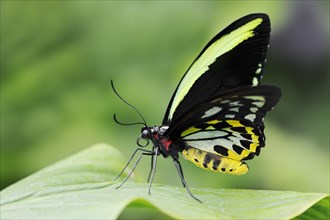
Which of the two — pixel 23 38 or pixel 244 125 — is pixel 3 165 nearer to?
pixel 23 38

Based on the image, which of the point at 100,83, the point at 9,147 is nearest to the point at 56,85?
the point at 100,83

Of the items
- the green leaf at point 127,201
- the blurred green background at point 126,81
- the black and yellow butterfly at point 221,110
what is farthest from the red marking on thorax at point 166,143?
the blurred green background at point 126,81

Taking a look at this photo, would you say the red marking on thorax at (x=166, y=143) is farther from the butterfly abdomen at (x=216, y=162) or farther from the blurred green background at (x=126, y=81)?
the blurred green background at (x=126, y=81)

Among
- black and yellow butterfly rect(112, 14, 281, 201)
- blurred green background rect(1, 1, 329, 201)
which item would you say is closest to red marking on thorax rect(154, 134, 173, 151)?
black and yellow butterfly rect(112, 14, 281, 201)

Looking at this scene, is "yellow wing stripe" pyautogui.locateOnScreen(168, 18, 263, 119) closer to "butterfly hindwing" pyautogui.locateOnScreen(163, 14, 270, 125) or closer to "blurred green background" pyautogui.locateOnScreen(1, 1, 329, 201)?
"butterfly hindwing" pyautogui.locateOnScreen(163, 14, 270, 125)

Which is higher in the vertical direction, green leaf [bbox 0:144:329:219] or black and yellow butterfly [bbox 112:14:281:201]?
black and yellow butterfly [bbox 112:14:281:201]

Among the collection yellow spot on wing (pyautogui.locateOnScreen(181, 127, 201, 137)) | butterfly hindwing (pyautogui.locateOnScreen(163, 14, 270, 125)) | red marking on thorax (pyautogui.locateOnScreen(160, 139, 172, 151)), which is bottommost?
red marking on thorax (pyautogui.locateOnScreen(160, 139, 172, 151))
